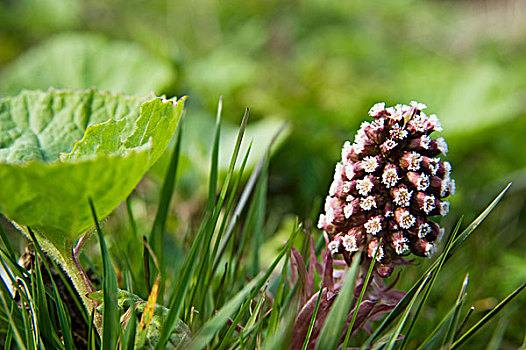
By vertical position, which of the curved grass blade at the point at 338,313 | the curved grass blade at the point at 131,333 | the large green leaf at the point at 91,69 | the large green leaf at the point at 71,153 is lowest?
the curved grass blade at the point at 131,333

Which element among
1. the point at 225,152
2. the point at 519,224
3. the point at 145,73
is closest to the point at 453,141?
the point at 519,224

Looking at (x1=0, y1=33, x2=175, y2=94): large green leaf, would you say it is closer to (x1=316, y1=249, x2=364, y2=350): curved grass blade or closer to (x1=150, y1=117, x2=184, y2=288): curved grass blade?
(x1=150, y1=117, x2=184, y2=288): curved grass blade

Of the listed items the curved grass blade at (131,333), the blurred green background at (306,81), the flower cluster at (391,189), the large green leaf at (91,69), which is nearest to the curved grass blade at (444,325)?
the flower cluster at (391,189)

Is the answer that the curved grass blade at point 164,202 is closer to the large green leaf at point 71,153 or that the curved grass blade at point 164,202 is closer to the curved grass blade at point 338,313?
the large green leaf at point 71,153

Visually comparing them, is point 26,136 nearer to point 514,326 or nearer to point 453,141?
point 514,326

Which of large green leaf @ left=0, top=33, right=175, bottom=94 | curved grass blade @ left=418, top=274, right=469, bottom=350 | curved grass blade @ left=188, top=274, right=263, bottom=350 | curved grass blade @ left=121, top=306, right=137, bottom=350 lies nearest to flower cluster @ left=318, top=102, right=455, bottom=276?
curved grass blade @ left=418, top=274, right=469, bottom=350
